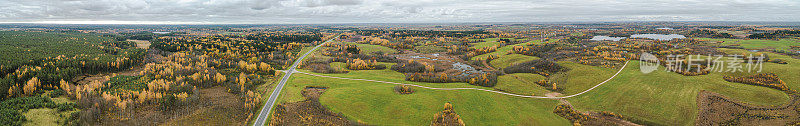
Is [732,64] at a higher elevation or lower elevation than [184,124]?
higher

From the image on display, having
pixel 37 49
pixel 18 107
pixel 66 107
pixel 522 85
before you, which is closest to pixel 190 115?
pixel 66 107

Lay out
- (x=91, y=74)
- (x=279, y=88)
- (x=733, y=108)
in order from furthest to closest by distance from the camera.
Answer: (x=91, y=74)
(x=279, y=88)
(x=733, y=108)

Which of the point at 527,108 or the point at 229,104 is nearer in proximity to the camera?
the point at 527,108

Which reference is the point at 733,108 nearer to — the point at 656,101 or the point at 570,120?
the point at 656,101

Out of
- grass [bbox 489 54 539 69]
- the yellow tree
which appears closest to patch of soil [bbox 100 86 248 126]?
the yellow tree

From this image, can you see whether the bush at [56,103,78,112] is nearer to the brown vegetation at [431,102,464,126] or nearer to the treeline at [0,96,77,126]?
the treeline at [0,96,77,126]

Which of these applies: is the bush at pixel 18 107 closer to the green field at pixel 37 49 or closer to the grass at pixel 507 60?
the green field at pixel 37 49

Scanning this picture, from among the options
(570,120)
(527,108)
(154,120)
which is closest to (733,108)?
(570,120)
